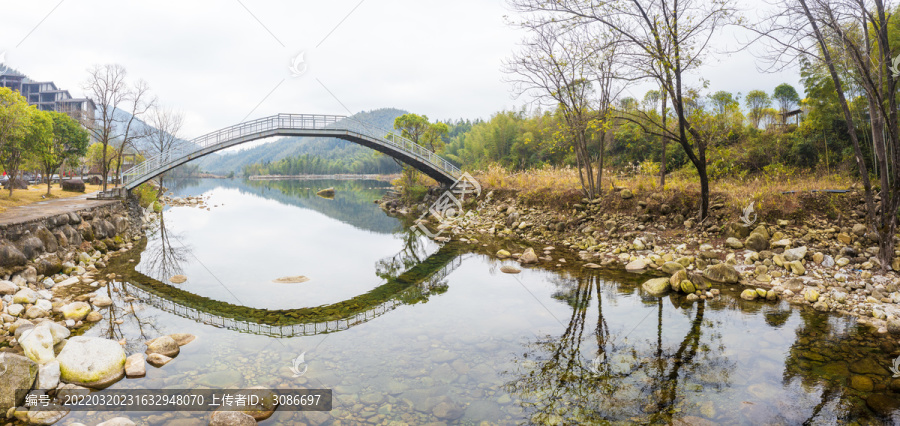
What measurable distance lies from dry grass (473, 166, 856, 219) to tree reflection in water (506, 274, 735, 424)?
17.6ft

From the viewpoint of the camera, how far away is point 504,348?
21.3 ft

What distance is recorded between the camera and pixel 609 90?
Result: 598 inches

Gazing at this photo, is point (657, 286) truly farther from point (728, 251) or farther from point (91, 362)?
point (91, 362)

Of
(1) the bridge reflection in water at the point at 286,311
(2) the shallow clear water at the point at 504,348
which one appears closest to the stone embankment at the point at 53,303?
(2) the shallow clear water at the point at 504,348

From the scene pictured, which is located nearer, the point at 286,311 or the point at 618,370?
the point at 618,370

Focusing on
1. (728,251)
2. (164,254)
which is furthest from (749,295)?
(164,254)

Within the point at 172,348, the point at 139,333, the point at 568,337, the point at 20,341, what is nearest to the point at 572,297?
the point at 568,337

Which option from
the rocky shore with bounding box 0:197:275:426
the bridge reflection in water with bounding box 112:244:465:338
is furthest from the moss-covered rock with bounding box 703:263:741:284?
the rocky shore with bounding box 0:197:275:426

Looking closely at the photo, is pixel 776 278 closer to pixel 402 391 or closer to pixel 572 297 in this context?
pixel 572 297

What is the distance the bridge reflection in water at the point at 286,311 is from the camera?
7.55m

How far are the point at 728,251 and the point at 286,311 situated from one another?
10.4 meters

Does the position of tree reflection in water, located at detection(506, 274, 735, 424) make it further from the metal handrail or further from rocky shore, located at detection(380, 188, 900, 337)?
the metal handrail

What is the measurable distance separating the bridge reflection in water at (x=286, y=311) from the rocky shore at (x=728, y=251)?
3.05 m

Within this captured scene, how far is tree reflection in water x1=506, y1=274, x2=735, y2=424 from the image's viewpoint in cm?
472
